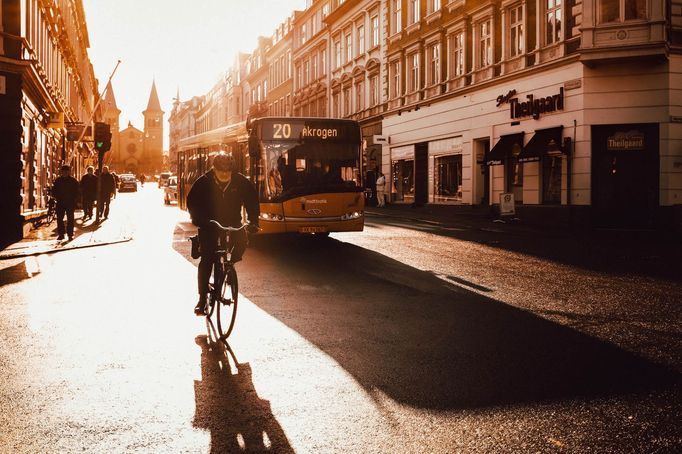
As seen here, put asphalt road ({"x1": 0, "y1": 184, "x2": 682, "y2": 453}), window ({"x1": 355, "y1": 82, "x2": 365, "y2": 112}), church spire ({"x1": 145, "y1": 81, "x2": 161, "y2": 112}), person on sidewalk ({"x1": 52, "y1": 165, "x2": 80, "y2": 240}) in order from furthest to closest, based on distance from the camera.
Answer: church spire ({"x1": 145, "y1": 81, "x2": 161, "y2": 112}) < window ({"x1": 355, "y1": 82, "x2": 365, "y2": 112}) < person on sidewalk ({"x1": 52, "y1": 165, "x2": 80, "y2": 240}) < asphalt road ({"x1": 0, "y1": 184, "x2": 682, "y2": 453})

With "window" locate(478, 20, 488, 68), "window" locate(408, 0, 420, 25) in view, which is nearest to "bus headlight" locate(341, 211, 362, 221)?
"window" locate(478, 20, 488, 68)

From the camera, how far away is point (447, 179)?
106 ft

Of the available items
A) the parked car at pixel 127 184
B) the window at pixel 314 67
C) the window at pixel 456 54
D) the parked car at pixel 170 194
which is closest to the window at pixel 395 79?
the window at pixel 456 54

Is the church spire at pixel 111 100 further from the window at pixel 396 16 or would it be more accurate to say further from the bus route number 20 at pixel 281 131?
the bus route number 20 at pixel 281 131

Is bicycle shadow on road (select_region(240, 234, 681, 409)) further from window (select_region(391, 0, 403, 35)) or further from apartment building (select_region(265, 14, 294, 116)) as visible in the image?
apartment building (select_region(265, 14, 294, 116))

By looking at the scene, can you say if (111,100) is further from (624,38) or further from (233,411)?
(233,411)

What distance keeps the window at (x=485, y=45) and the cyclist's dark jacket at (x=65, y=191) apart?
685 inches

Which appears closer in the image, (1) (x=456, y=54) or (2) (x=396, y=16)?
(1) (x=456, y=54)

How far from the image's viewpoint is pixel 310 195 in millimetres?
15258

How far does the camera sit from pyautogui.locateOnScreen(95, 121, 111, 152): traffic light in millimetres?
20344

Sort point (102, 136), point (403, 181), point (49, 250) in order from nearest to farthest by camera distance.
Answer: point (49, 250) < point (102, 136) < point (403, 181)

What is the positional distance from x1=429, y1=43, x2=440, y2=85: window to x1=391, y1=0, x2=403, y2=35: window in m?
4.13

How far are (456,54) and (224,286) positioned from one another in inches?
1031

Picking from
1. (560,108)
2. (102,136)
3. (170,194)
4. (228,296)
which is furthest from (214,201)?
(170,194)
